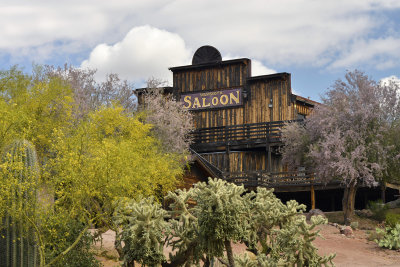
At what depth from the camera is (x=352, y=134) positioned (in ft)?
104

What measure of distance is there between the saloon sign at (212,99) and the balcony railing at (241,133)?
2.27 metres

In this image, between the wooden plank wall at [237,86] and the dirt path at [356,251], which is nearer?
the dirt path at [356,251]

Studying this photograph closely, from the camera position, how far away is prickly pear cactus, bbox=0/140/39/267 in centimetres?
1460

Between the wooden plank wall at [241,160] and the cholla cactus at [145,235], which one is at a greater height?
the wooden plank wall at [241,160]

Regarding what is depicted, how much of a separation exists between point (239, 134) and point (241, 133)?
0.85 metres

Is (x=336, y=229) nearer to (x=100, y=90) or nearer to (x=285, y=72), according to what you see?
(x=285, y=72)

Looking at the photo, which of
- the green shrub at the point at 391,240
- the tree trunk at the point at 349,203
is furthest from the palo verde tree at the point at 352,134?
the green shrub at the point at 391,240

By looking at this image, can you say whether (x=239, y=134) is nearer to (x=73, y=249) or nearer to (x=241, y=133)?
(x=241, y=133)

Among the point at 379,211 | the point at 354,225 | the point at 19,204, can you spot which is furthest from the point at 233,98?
the point at 19,204

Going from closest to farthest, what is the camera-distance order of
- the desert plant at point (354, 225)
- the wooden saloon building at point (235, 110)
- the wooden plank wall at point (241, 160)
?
the desert plant at point (354, 225)
the wooden saloon building at point (235, 110)
the wooden plank wall at point (241, 160)

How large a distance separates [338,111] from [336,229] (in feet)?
23.3

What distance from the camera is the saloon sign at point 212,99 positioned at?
44.2 meters

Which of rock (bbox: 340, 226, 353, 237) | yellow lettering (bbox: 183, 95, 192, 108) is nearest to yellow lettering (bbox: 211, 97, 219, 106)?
yellow lettering (bbox: 183, 95, 192, 108)

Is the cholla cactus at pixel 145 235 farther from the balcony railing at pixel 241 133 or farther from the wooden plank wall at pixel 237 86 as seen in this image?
the wooden plank wall at pixel 237 86
